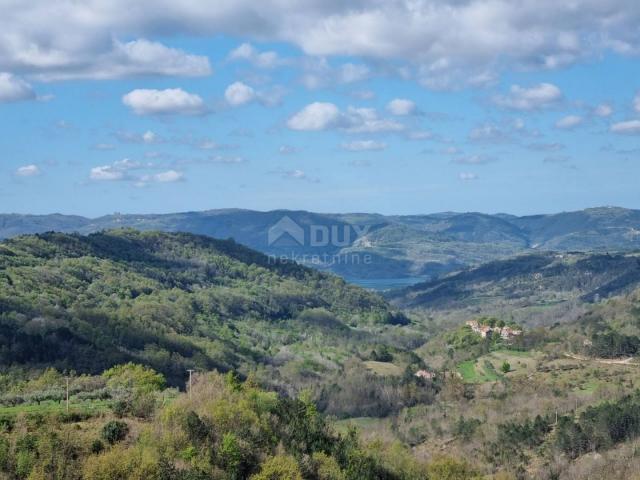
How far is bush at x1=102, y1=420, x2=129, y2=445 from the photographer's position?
1172 inches

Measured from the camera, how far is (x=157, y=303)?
406 feet

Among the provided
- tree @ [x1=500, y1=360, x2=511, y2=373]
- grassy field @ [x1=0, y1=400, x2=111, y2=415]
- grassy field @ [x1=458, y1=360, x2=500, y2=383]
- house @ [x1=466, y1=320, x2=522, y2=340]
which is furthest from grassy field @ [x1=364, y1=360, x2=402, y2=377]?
grassy field @ [x1=0, y1=400, x2=111, y2=415]

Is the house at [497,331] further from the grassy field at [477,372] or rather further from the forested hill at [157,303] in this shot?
the forested hill at [157,303]

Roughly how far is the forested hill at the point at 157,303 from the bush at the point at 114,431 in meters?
41.2

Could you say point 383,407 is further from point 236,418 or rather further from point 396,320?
point 396,320

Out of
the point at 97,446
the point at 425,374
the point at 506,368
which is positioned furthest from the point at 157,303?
the point at 97,446

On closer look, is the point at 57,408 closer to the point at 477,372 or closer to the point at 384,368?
the point at 477,372

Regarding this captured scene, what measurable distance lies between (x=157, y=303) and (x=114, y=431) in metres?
95.7

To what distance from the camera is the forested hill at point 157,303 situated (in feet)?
261

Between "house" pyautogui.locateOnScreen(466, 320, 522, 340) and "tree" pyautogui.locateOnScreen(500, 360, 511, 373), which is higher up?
"house" pyautogui.locateOnScreen(466, 320, 522, 340)

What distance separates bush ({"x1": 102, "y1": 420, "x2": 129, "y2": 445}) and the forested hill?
135 ft

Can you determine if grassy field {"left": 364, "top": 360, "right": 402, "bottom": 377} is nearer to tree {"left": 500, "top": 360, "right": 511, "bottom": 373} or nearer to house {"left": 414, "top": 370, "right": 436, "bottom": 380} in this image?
house {"left": 414, "top": 370, "right": 436, "bottom": 380}

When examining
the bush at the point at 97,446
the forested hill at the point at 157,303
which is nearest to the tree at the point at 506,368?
the forested hill at the point at 157,303

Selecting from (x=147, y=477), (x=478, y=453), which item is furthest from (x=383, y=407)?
(x=147, y=477)
